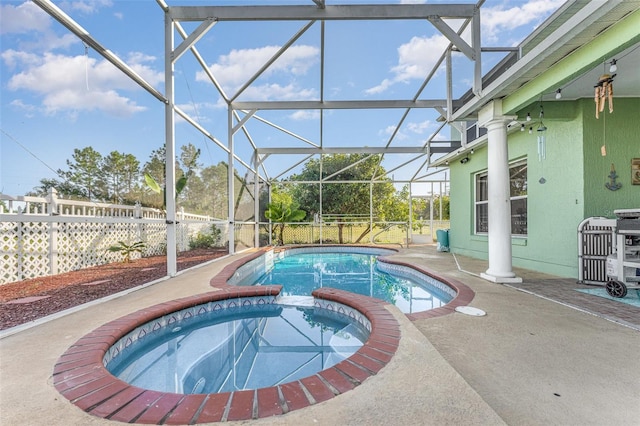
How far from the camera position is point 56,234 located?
5023mm

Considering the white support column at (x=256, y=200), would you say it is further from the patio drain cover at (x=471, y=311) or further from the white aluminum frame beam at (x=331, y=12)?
the patio drain cover at (x=471, y=311)

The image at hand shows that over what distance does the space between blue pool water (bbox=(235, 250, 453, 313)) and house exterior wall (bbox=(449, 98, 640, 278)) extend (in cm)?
228

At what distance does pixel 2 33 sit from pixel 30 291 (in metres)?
3.26

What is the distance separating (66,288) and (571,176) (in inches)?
321

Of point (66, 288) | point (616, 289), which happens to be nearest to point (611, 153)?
point (616, 289)

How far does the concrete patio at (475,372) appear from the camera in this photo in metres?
1.35

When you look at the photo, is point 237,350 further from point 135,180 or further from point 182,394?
point 135,180

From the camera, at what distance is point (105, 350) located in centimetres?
213

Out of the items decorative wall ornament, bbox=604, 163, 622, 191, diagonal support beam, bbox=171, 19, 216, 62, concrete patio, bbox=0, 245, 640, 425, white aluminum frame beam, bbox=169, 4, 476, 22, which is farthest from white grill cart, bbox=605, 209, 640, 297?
diagonal support beam, bbox=171, 19, 216, 62

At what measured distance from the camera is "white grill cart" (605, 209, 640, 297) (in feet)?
11.1

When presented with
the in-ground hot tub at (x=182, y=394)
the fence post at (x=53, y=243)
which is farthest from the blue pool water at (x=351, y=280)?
the fence post at (x=53, y=243)

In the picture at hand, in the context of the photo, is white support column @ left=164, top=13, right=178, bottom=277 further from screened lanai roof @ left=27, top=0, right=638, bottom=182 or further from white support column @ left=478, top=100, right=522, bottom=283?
white support column @ left=478, top=100, right=522, bottom=283

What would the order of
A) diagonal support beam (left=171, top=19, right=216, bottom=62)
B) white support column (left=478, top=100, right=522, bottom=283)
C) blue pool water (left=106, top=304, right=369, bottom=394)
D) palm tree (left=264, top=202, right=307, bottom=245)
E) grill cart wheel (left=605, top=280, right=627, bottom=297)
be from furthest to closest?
palm tree (left=264, top=202, right=307, bottom=245) → diagonal support beam (left=171, top=19, right=216, bottom=62) → white support column (left=478, top=100, right=522, bottom=283) → grill cart wheel (left=605, top=280, right=627, bottom=297) → blue pool water (left=106, top=304, right=369, bottom=394)

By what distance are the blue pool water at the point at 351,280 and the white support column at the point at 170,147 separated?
5.12ft
